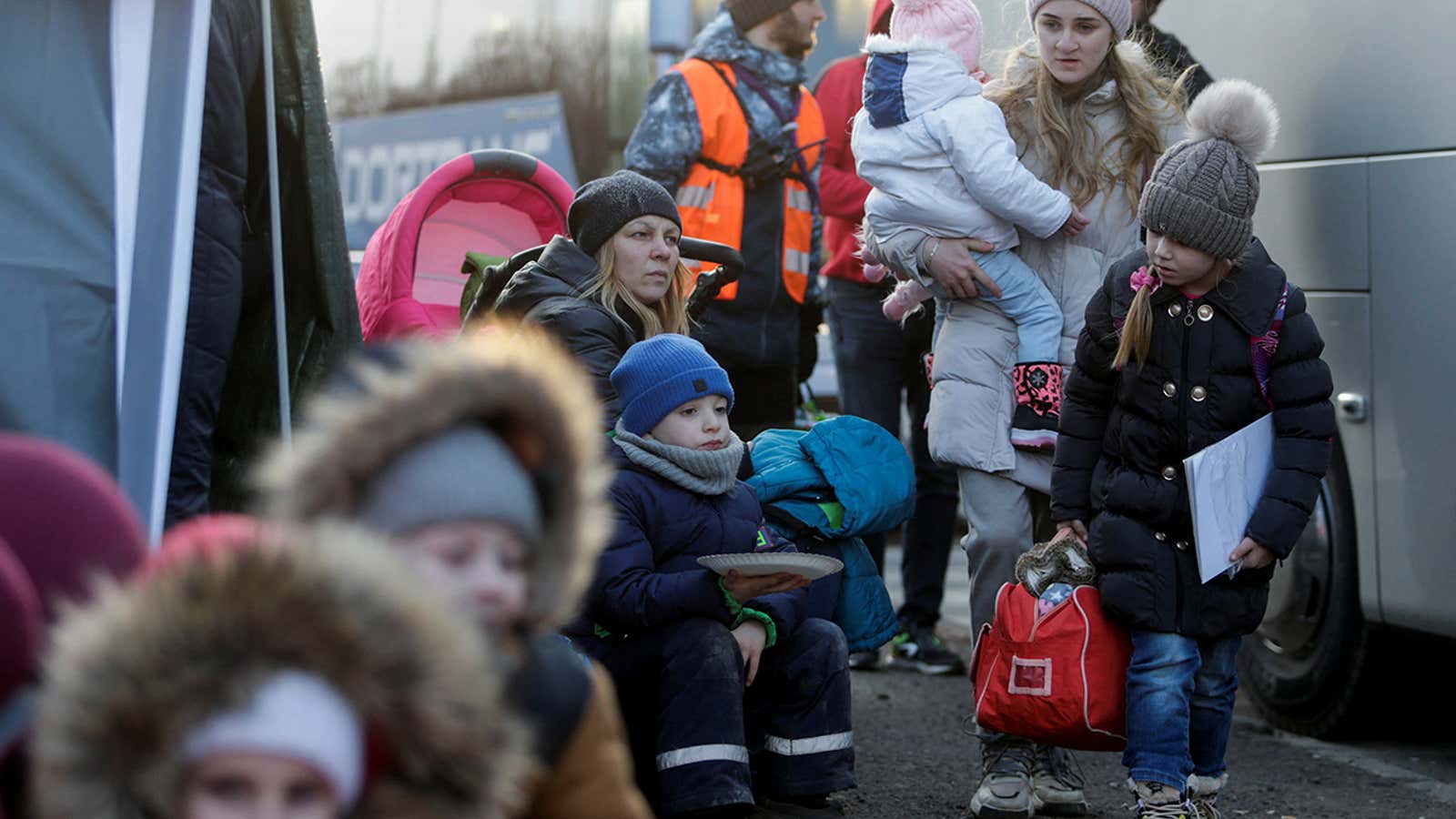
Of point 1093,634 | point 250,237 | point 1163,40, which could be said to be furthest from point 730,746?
point 1163,40

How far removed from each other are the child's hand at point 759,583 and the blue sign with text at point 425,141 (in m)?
8.20

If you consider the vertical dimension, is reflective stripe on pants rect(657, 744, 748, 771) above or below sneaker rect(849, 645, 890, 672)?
above

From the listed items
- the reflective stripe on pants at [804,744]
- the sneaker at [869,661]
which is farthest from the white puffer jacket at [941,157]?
the sneaker at [869,661]

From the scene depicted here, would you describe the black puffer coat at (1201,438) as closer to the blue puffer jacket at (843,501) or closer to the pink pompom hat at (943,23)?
the blue puffer jacket at (843,501)

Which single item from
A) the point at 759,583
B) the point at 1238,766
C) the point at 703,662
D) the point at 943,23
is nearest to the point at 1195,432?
the point at 759,583

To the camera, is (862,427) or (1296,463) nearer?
(1296,463)

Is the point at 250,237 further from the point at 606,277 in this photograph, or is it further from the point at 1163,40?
the point at 1163,40

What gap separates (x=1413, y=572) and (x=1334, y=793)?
63cm

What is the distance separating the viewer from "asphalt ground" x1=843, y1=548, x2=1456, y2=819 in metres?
5.10

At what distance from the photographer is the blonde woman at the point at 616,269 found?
4785mm

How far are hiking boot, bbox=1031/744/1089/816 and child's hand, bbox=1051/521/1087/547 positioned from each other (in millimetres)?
572

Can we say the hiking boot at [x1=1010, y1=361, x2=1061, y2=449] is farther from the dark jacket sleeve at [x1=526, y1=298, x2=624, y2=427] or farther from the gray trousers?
the dark jacket sleeve at [x1=526, y1=298, x2=624, y2=427]

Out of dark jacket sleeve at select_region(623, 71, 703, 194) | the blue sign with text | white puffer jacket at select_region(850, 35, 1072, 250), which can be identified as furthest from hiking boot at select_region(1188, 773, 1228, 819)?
the blue sign with text

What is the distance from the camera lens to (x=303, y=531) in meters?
2.02
